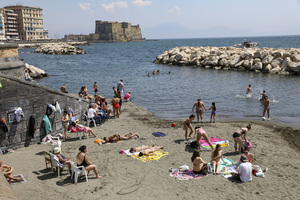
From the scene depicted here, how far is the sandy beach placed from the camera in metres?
8.55

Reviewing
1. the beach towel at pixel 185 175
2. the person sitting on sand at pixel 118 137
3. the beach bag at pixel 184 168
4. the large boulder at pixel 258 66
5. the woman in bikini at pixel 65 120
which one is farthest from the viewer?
the large boulder at pixel 258 66

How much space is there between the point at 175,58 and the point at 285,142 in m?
43.0

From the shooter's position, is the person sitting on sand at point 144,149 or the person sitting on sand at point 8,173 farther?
the person sitting on sand at point 144,149

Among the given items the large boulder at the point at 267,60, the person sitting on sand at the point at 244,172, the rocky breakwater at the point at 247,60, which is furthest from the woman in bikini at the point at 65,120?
the large boulder at the point at 267,60

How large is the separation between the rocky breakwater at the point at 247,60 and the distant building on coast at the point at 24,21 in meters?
116

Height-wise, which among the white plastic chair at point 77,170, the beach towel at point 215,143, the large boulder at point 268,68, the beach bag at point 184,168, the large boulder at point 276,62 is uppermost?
the large boulder at point 276,62

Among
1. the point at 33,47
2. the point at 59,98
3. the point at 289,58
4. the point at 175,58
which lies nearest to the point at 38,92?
the point at 59,98

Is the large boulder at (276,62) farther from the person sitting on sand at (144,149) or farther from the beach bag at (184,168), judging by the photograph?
the beach bag at (184,168)

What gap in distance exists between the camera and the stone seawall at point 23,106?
37.0ft

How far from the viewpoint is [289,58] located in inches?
1539

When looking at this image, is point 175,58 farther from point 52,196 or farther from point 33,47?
point 33,47

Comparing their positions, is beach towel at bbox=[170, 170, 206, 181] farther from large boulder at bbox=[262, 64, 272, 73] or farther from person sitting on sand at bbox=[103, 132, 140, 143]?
large boulder at bbox=[262, 64, 272, 73]

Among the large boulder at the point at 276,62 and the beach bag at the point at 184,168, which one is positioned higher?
the large boulder at the point at 276,62

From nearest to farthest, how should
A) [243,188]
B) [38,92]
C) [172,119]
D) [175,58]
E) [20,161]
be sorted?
[243,188], [20,161], [38,92], [172,119], [175,58]
